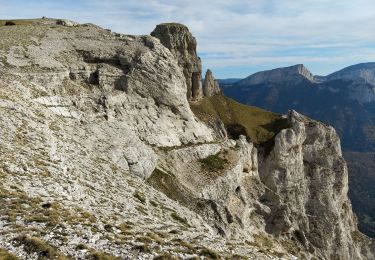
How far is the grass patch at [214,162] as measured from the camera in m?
72.6

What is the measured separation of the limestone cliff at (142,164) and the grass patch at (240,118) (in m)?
0.68

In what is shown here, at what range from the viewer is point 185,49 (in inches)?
4993

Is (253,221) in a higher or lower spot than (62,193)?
lower

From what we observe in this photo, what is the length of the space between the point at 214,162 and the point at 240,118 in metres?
59.2

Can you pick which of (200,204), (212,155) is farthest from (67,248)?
(212,155)

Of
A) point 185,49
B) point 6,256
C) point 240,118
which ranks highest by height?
point 185,49

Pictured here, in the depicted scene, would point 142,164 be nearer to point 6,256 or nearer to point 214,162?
point 214,162

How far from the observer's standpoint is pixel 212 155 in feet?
254

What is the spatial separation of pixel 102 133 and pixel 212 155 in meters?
28.4

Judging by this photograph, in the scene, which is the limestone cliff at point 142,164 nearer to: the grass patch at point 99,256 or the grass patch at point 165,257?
the grass patch at point 99,256

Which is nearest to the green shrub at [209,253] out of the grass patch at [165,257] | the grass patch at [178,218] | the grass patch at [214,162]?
the grass patch at [165,257]

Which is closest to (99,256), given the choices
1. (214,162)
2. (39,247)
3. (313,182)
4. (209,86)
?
(39,247)

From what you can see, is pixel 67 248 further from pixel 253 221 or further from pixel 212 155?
pixel 253 221

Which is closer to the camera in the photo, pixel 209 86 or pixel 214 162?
pixel 214 162
